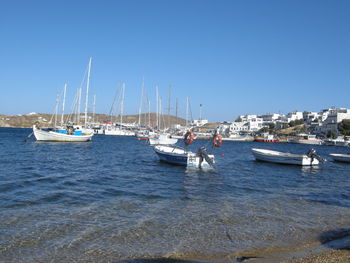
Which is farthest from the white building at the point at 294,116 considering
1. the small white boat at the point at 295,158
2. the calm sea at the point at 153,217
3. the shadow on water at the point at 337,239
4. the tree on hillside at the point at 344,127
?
the shadow on water at the point at 337,239

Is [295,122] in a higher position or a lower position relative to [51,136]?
higher

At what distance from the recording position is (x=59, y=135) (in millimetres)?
61875

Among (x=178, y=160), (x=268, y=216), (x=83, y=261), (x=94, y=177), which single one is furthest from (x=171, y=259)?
(x=178, y=160)

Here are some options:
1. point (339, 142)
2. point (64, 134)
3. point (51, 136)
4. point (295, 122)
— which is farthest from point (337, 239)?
point (295, 122)

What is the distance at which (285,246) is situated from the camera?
10328 mm

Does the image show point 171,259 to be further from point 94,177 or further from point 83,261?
point 94,177

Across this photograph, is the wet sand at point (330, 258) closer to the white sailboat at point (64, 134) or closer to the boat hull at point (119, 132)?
the white sailboat at point (64, 134)

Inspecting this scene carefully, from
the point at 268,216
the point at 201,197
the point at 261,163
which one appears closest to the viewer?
the point at 268,216

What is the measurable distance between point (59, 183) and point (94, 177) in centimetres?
363

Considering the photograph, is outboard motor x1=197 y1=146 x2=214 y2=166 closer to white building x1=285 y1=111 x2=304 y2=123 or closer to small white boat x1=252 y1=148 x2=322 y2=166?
small white boat x1=252 y1=148 x2=322 y2=166

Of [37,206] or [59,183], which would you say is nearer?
[37,206]

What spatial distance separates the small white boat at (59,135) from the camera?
6132cm

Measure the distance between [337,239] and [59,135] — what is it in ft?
189

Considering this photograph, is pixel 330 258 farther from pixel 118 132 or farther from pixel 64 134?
pixel 118 132
